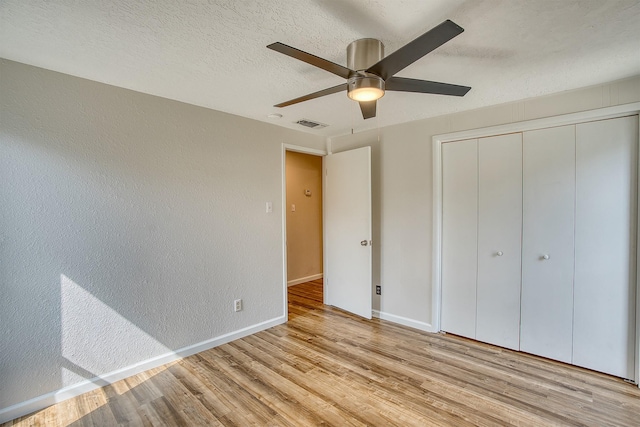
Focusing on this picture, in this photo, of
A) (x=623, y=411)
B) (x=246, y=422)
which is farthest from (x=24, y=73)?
(x=623, y=411)

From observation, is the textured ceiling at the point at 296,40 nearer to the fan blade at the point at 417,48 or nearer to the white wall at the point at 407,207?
the fan blade at the point at 417,48

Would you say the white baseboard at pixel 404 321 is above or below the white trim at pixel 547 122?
below

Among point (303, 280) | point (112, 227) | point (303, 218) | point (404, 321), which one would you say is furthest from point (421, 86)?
→ point (303, 280)

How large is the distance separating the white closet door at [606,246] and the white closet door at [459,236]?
78 cm

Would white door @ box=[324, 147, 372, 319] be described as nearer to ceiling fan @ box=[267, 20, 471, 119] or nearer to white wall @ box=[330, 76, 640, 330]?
white wall @ box=[330, 76, 640, 330]

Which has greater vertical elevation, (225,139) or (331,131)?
(331,131)

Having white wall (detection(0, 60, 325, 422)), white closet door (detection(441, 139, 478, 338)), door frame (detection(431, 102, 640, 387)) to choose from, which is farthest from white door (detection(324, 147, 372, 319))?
white wall (detection(0, 60, 325, 422))

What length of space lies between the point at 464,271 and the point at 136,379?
3.10 m

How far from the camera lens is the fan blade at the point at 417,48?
1.12m

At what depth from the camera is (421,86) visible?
1635mm

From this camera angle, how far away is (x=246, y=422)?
6.13 ft

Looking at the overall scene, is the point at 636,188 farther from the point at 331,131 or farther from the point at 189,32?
the point at 189,32

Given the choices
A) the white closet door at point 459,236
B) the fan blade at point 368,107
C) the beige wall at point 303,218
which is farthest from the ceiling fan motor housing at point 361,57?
the beige wall at point 303,218

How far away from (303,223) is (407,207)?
7.80 ft
